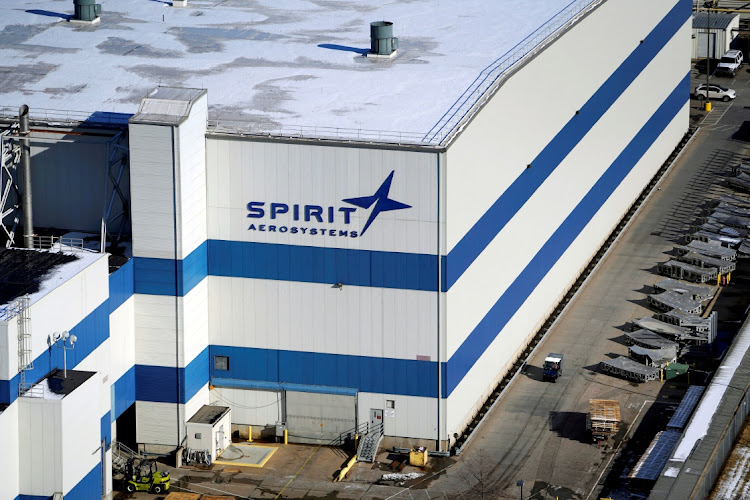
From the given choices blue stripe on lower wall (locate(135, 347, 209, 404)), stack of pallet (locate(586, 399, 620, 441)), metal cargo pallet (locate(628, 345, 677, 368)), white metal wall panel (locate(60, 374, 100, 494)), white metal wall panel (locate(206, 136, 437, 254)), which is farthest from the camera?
metal cargo pallet (locate(628, 345, 677, 368))

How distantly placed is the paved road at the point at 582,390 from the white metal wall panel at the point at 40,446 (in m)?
20.7

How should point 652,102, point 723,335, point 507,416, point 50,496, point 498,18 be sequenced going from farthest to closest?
1. point 652,102
2. point 498,18
3. point 723,335
4. point 507,416
5. point 50,496

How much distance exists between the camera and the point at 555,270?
107m

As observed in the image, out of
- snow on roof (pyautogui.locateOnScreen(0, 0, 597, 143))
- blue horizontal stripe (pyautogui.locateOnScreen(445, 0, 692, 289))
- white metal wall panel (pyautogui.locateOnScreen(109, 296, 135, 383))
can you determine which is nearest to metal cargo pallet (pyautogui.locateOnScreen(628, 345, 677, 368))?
blue horizontal stripe (pyautogui.locateOnScreen(445, 0, 692, 289))

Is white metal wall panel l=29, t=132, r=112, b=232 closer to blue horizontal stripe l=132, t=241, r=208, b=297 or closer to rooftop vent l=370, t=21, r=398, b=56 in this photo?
blue horizontal stripe l=132, t=241, r=208, b=297

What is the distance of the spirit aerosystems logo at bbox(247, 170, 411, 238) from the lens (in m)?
83.9

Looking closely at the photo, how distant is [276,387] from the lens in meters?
87.6

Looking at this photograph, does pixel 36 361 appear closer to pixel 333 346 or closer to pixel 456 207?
pixel 333 346

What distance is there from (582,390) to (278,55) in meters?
30.2

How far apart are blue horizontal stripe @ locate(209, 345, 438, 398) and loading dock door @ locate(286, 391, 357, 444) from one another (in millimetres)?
786

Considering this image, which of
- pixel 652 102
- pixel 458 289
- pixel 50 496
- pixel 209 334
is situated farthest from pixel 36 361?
pixel 652 102

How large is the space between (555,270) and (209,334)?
29.1 metres

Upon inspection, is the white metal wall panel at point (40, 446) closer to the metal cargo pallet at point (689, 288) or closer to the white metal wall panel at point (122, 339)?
the white metal wall panel at point (122, 339)

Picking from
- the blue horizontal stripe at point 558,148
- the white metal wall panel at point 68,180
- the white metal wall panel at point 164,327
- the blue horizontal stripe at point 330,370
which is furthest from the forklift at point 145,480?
the blue horizontal stripe at point 558,148
